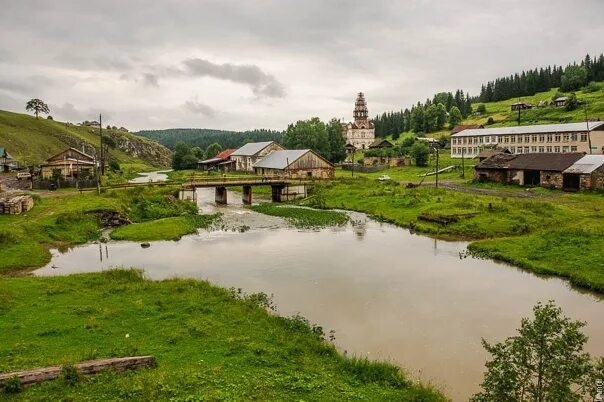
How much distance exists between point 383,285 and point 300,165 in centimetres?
4598

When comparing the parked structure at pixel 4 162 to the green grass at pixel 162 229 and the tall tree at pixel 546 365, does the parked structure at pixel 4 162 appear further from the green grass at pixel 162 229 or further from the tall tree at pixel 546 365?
the tall tree at pixel 546 365

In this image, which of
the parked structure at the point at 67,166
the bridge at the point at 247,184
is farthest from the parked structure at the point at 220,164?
the bridge at the point at 247,184

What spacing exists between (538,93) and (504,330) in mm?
150880

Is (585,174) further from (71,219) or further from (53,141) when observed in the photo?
(53,141)

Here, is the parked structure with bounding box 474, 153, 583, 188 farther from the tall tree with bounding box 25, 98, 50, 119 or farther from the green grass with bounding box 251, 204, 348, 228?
the tall tree with bounding box 25, 98, 50, 119

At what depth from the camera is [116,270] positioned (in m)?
22.3

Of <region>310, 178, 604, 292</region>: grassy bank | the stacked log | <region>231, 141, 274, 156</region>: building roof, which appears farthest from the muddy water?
<region>231, 141, 274, 156</region>: building roof

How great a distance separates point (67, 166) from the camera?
5844 cm

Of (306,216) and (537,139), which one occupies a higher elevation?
(537,139)

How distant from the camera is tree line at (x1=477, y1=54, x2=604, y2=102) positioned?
13075 centimetres

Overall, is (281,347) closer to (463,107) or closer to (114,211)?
(114,211)

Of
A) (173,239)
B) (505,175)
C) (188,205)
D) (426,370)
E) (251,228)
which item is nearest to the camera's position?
(426,370)

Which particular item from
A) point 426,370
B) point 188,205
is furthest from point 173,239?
point 426,370

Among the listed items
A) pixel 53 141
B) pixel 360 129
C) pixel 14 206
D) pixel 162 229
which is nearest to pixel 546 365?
pixel 162 229
